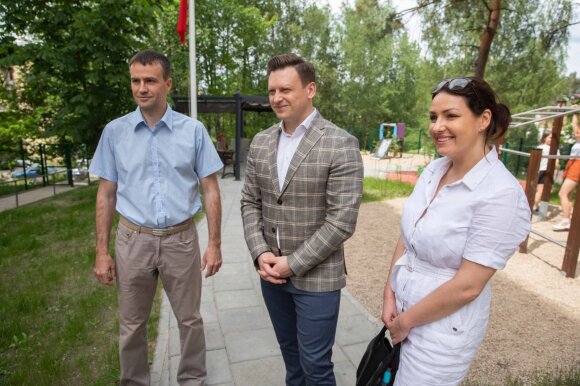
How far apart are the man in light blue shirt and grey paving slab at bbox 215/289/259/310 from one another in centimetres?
147

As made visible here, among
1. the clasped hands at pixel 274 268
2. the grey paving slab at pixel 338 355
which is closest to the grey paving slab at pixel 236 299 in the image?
the grey paving slab at pixel 338 355

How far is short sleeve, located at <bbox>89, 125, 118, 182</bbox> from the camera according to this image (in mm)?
2312

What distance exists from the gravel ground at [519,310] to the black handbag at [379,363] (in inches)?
61.4

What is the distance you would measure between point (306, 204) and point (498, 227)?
2.85ft

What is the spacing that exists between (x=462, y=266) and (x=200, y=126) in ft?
5.64

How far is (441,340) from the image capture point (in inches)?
57.6

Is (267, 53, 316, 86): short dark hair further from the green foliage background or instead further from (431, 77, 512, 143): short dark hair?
the green foliage background

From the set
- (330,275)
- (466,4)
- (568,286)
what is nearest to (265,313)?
(330,275)

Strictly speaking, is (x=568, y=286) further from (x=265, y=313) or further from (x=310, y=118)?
(x=310, y=118)

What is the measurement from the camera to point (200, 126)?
7.93 feet

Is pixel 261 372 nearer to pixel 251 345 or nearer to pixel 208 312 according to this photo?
pixel 251 345

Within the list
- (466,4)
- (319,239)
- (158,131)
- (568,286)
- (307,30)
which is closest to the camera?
(319,239)

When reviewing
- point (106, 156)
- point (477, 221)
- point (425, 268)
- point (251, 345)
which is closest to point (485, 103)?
point (477, 221)

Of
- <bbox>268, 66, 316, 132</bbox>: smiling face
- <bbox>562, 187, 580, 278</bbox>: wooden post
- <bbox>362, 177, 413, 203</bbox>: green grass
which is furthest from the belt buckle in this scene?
<bbox>362, 177, 413, 203</bbox>: green grass
